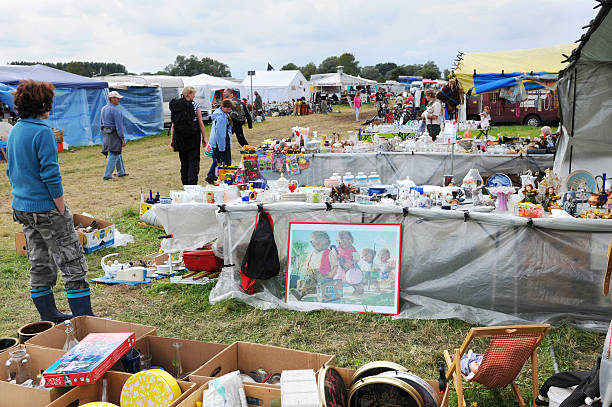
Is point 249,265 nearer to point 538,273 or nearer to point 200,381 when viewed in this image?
point 200,381

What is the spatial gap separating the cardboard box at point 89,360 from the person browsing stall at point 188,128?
531 cm

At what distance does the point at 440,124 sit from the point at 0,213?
27.1 ft

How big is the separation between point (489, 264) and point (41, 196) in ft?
11.6

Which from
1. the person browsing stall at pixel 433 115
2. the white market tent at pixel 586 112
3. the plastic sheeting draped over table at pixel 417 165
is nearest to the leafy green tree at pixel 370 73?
the person browsing stall at pixel 433 115

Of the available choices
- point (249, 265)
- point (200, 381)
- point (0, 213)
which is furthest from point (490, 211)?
point (0, 213)

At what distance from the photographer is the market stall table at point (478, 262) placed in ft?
13.0

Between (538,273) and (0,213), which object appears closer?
(538,273)

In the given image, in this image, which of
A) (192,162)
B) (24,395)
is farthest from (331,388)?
(192,162)

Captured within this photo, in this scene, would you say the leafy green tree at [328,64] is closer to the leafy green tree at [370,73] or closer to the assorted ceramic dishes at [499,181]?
the leafy green tree at [370,73]

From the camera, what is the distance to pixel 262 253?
15.3 ft

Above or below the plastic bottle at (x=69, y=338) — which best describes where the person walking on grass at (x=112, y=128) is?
above

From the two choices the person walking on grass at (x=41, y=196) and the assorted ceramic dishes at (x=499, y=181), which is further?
the assorted ceramic dishes at (x=499, y=181)

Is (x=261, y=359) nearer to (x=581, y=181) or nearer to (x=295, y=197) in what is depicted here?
(x=295, y=197)

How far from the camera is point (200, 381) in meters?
2.58
